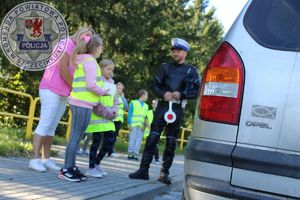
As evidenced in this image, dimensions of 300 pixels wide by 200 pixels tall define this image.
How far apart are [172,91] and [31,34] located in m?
12.1

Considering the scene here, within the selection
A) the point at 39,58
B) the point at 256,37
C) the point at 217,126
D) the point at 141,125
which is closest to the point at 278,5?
the point at 256,37

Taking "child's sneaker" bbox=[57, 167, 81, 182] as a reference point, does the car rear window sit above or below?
above

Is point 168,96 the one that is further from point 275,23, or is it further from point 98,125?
point 275,23

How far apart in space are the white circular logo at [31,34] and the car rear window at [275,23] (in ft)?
44.0

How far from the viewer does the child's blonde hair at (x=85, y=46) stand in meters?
5.85

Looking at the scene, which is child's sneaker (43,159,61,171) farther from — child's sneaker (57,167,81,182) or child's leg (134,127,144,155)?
child's leg (134,127,144,155)

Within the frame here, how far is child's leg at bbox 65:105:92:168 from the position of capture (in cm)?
573

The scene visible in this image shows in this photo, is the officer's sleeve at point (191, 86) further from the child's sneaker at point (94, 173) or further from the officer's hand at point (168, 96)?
the child's sneaker at point (94, 173)

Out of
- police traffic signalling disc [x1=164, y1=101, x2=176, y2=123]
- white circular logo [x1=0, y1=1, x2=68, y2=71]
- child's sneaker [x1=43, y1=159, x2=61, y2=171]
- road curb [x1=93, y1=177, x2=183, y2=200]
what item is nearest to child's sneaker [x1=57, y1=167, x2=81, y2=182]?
road curb [x1=93, y1=177, x2=183, y2=200]

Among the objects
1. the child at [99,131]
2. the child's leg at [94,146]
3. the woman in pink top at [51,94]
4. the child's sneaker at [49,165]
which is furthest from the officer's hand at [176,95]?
the child's sneaker at [49,165]

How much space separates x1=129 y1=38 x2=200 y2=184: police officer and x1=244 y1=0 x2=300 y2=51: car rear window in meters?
3.54

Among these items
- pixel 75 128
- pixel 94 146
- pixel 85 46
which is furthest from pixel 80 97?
pixel 94 146

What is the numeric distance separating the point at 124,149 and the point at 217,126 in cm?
1086

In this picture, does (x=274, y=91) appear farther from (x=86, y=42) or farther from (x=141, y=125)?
(x=141, y=125)
